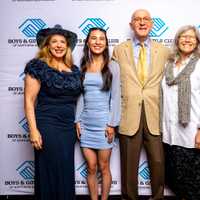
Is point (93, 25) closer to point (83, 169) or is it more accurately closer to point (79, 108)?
point (79, 108)

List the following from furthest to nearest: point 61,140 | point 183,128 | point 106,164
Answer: point 106,164, point 183,128, point 61,140

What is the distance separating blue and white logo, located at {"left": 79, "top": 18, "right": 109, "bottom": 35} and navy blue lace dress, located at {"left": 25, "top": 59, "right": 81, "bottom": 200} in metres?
0.69

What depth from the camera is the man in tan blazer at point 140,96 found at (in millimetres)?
2494

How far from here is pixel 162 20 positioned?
9.16 feet

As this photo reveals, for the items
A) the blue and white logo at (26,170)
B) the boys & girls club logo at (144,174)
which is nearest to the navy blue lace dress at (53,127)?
the blue and white logo at (26,170)

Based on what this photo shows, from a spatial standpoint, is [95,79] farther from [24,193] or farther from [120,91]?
[24,193]

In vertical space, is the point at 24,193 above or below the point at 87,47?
below

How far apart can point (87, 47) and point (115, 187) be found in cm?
130

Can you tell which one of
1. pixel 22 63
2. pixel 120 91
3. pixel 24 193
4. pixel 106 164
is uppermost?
pixel 22 63

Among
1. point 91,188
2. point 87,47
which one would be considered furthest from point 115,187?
point 87,47

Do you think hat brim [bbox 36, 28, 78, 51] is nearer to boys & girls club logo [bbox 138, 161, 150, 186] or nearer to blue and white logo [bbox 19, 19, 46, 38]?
blue and white logo [bbox 19, 19, 46, 38]

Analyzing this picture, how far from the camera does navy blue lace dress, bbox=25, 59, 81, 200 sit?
2.17 meters

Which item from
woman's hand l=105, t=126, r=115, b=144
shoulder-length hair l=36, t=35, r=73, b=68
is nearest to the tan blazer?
woman's hand l=105, t=126, r=115, b=144

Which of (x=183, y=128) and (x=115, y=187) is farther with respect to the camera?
(x=115, y=187)
